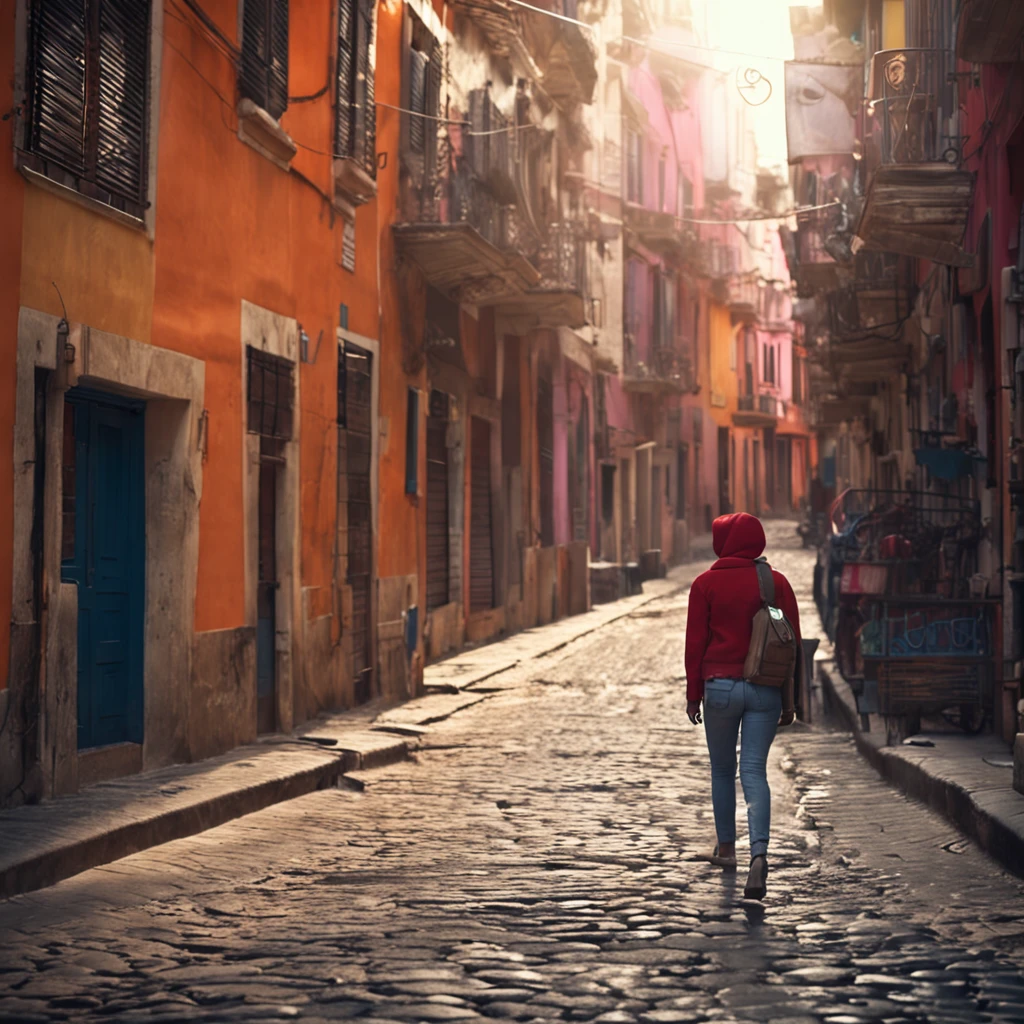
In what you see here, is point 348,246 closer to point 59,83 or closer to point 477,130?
point 477,130

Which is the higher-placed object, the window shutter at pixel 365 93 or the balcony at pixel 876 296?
the window shutter at pixel 365 93

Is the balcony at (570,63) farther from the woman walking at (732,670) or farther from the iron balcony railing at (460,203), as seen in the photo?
the woman walking at (732,670)

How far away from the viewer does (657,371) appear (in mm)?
38812

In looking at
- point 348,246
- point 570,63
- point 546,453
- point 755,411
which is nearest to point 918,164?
point 348,246

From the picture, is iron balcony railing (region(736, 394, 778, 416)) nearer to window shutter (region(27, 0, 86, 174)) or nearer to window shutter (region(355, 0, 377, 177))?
window shutter (region(355, 0, 377, 177))

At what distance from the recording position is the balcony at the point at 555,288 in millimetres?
21062

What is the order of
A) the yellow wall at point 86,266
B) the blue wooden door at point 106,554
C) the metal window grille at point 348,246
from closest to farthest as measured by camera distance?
1. the yellow wall at point 86,266
2. the blue wooden door at point 106,554
3. the metal window grille at point 348,246

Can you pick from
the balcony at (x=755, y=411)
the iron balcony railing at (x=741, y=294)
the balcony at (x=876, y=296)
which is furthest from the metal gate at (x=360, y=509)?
the balcony at (x=755, y=411)

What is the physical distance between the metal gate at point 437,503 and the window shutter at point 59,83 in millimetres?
9564

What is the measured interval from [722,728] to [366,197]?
338 inches

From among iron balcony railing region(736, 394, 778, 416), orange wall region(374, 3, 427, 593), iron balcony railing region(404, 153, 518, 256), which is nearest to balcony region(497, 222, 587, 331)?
iron balcony railing region(404, 153, 518, 256)

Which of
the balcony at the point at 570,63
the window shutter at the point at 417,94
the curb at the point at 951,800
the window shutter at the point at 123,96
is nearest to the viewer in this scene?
the curb at the point at 951,800

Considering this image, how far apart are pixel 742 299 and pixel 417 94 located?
35.7 metres

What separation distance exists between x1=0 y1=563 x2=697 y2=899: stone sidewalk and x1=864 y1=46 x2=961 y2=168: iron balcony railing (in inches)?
235
